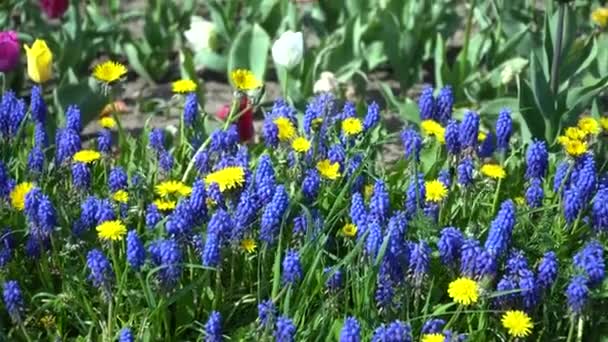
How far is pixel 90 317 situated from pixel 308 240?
0.46m

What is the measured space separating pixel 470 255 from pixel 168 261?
58 centimetres

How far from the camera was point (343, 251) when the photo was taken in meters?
2.83

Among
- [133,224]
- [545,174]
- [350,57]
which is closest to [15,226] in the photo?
[133,224]

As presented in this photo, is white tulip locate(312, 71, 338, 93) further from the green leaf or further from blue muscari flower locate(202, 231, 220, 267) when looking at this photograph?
blue muscari flower locate(202, 231, 220, 267)

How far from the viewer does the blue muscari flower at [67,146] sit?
117 inches

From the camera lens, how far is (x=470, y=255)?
8.19 ft

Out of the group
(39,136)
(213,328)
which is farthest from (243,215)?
(39,136)

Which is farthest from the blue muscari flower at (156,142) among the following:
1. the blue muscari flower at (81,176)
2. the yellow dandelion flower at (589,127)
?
the yellow dandelion flower at (589,127)

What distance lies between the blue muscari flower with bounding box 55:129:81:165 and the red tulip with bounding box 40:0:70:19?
134cm

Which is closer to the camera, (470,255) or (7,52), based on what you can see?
(470,255)

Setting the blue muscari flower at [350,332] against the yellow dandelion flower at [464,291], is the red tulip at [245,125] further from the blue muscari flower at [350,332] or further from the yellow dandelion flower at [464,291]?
the blue muscari flower at [350,332]

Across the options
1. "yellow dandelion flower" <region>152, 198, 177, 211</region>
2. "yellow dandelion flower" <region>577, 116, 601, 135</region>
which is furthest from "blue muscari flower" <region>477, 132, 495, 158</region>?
"yellow dandelion flower" <region>152, 198, 177, 211</region>

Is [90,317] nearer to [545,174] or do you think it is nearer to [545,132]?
[545,174]

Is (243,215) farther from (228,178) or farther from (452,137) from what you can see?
(452,137)
